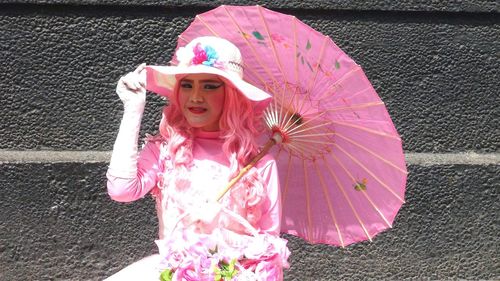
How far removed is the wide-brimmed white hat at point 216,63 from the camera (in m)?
2.14

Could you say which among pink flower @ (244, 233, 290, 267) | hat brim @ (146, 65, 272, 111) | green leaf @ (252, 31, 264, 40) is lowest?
pink flower @ (244, 233, 290, 267)

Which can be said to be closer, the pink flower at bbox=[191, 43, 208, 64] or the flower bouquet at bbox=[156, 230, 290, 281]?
the flower bouquet at bbox=[156, 230, 290, 281]

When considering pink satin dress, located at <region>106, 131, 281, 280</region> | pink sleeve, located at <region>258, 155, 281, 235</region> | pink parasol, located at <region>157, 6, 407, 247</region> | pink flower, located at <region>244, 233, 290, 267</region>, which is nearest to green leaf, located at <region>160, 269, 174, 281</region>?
pink satin dress, located at <region>106, 131, 281, 280</region>

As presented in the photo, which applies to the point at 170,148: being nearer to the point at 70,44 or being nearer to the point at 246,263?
the point at 246,263

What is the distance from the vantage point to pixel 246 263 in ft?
6.89

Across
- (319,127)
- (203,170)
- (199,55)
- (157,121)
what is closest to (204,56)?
(199,55)

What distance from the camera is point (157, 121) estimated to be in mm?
3498

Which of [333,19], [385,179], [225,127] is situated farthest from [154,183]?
[333,19]

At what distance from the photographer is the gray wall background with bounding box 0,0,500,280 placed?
3.43 m

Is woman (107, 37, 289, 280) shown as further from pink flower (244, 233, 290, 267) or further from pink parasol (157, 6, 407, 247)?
pink parasol (157, 6, 407, 247)

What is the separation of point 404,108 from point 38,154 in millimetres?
2087

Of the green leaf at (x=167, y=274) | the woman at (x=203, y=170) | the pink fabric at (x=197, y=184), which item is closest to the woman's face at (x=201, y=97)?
the woman at (x=203, y=170)

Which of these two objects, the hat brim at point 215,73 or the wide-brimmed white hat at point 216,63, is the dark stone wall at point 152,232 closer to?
the hat brim at point 215,73

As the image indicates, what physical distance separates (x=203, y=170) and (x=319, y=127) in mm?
462
